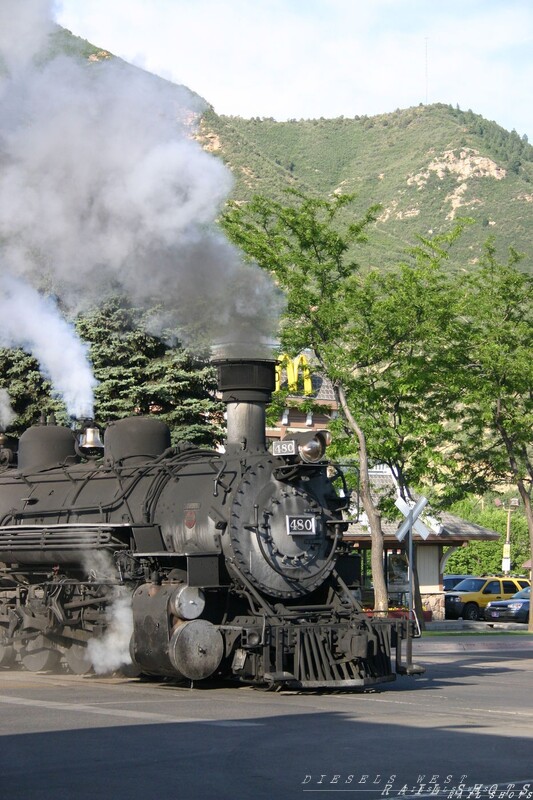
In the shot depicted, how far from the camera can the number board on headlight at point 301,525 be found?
1548cm

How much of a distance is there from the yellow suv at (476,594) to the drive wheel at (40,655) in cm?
2946

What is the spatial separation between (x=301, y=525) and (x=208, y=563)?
1316 millimetres

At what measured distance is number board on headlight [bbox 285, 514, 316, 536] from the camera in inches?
609

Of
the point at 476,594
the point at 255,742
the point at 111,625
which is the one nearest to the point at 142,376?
the point at 111,625

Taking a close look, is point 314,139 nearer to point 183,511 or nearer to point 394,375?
point 394,375

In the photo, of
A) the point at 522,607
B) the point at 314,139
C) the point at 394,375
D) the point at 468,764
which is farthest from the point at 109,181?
the point at 314,139

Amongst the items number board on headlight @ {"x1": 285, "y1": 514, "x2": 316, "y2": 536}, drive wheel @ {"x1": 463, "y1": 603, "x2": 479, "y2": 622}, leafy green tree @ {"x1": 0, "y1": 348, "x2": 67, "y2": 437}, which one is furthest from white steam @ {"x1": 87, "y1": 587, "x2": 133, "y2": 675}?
drive wheel @ {"x1": 463, "y1": 603, "x2": 479, "y2": 622}

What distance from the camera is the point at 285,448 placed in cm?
1538

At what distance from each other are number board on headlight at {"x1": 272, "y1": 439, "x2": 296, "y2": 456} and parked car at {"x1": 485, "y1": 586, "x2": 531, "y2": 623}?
29.7m

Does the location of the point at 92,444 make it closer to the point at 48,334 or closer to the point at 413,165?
the point at 48,334

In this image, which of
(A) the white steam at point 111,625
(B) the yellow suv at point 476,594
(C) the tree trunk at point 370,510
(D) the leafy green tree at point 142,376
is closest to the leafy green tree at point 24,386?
(D) the leafy green tree at point 142,376

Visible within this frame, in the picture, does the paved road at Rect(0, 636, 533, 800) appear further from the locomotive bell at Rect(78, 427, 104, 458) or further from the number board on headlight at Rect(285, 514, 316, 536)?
the locomotive bell at Rect(78, 427, 104, 458)

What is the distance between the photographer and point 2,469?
67.7ft

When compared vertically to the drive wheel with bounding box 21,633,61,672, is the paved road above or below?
below
